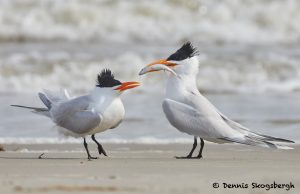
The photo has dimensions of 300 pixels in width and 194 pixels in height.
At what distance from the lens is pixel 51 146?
7.00m

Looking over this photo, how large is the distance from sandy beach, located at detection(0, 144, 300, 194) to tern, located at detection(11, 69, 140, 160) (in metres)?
0.22

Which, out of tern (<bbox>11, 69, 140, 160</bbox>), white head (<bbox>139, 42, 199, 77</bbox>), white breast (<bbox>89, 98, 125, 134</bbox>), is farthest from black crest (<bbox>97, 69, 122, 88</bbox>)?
white head (<bbox>139, 42, 199, 77</bbox>)

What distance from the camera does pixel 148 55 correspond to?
1363 centimetres

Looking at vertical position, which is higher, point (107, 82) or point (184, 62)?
point (184, 62)

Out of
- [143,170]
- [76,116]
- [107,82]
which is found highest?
[107,82]

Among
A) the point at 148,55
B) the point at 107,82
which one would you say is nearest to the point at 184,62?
the point at 107,82

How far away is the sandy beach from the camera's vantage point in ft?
15.1

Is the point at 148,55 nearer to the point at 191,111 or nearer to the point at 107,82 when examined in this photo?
the point at 107,82

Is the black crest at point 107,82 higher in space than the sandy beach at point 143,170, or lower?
higher

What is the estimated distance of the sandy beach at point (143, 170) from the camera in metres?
4.59

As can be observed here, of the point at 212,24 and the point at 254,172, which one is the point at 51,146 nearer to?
the point at 254,172

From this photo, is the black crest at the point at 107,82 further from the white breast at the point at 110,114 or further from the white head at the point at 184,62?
the white head at the point at 184,62

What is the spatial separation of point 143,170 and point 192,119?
0.70 metres

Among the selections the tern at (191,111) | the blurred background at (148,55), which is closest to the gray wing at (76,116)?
the tern at (191,111)
